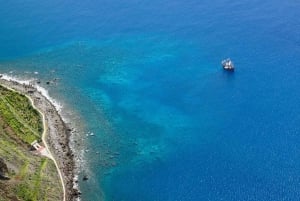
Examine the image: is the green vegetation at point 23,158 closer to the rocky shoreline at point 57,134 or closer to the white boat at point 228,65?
the rocky shoreline at point 57,134

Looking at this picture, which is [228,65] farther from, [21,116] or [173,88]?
[21,116]

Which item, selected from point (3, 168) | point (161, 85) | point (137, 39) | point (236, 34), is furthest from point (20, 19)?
point (3, 168)

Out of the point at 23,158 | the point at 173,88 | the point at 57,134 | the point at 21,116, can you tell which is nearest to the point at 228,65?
the point at 173,88

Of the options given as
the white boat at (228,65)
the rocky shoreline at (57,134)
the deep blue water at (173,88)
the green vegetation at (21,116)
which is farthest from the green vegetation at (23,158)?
the white boat at (228,65)

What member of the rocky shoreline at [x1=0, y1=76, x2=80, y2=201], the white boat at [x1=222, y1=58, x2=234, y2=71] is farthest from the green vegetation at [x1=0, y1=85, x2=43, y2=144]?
the white boat at [x1=222, y1=58, x2=234, y2=71]

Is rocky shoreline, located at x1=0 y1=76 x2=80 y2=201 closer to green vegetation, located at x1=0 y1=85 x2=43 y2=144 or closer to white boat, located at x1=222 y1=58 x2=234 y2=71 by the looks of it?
green vegetation, located at x1=0 y1=85 x2=43 y2=144

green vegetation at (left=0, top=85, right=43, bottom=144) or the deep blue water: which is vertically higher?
green vegetation at (left=0, top=85, right=43, bottom=144)

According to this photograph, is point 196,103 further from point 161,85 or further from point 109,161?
point 109,161

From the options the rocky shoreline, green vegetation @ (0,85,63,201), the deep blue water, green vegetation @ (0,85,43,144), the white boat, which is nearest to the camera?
green vegetation @ (0,85,63,201)
